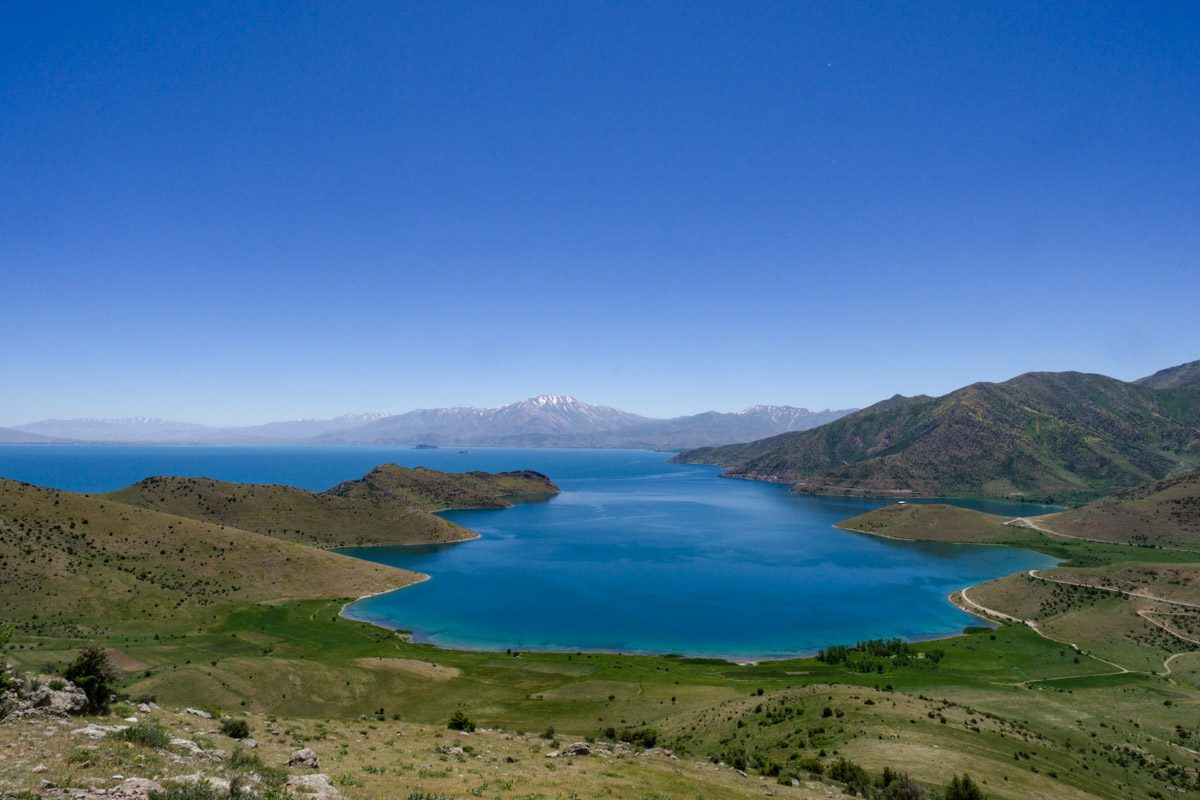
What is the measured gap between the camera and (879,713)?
42562 mm

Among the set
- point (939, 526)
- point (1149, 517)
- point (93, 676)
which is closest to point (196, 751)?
point (93, 676)

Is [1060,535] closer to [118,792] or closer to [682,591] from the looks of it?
[682,591]

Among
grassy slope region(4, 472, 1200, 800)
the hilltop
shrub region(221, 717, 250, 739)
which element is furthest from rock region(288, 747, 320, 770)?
the hilltop

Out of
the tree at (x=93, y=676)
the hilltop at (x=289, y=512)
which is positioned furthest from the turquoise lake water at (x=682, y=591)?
the tree at (x=93, y=676)

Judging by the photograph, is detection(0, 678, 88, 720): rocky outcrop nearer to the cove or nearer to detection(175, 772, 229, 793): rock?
detection(175, 772, 229, 793): rock

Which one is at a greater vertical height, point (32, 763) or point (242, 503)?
point (32, 763)

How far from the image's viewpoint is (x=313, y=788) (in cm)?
1739

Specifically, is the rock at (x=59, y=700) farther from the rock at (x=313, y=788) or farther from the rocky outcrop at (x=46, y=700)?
the rock at (x=313, y=788)

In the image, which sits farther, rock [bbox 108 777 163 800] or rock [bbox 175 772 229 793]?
rock [bbox 175 772 229 793]

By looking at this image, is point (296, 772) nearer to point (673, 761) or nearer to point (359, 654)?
point (673, 761)

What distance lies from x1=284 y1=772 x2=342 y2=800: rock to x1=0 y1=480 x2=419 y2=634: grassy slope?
78004 millimetres

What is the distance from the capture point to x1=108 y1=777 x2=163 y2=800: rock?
1363cm

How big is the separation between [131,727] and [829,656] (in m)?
77.9

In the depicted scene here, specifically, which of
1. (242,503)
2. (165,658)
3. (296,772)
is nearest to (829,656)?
(296,772)
